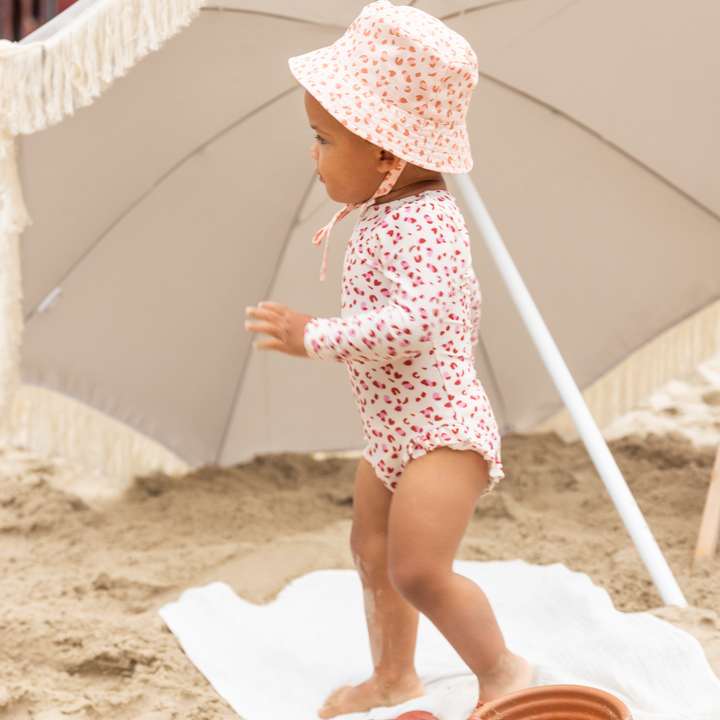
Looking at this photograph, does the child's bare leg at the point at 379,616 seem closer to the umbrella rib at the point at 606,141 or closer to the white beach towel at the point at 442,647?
the white beach towel at the point at 442,647

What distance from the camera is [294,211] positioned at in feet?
7.64

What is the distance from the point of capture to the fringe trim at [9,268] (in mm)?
1755

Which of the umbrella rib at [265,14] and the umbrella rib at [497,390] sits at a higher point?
the umbrella rib at [265,14]

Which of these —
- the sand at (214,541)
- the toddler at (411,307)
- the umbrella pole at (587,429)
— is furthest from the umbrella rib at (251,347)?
the toddler at (411,307)

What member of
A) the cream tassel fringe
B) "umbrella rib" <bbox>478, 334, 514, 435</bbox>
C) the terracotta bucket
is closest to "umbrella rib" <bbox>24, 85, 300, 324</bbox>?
the cream tassel fringe

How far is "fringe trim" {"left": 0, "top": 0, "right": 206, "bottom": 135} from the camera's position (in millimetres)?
1515

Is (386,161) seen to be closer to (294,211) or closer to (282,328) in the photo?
(282,328)

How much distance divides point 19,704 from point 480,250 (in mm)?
1712

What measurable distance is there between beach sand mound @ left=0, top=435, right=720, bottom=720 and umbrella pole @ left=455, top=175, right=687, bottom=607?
0.10m

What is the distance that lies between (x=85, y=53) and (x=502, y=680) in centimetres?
135

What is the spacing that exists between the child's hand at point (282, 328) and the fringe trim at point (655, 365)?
1.74 metres

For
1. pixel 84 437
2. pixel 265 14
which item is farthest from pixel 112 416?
pixel 265 14

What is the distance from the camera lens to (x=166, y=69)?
1748 millimetres

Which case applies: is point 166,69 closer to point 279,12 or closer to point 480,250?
point 279,12
